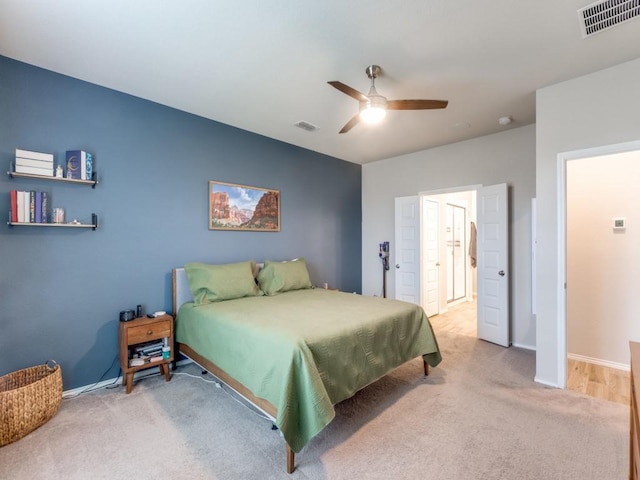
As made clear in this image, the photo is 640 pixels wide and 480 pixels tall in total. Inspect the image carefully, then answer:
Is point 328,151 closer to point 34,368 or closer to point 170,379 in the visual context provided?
point 170,379

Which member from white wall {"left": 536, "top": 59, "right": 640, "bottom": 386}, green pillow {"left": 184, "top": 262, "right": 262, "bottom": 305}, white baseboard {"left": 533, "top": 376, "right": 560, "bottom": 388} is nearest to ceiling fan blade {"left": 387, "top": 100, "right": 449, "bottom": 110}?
white wall {"left": 536, "top": 59, "right": 640, "bottom": 386}

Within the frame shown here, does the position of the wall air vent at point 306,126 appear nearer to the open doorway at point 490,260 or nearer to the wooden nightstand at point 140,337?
the open doorway at point 490,260

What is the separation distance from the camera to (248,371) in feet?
7.06

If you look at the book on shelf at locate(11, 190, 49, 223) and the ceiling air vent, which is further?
the book on shelf at locate(11, 190, 49, 223)

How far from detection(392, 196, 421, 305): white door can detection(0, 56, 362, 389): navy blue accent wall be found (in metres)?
2.43

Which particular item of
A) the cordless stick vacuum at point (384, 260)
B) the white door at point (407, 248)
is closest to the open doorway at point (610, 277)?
the white door at point (407, 248)

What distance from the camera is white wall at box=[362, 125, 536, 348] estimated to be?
3846 mm

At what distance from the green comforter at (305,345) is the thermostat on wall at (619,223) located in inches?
91.7

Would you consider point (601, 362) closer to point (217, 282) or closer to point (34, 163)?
point (217, 282)

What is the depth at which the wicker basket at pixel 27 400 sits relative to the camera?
2.01 metres

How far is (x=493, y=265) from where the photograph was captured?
4.02 meters

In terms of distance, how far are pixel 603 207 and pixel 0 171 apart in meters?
5.71

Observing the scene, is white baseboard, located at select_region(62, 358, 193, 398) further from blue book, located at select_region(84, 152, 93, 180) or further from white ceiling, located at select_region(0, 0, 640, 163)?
white ceiling, located at select_region(0, 0, 640, 163)

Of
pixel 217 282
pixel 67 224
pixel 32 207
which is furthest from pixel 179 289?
pixel 32 207
